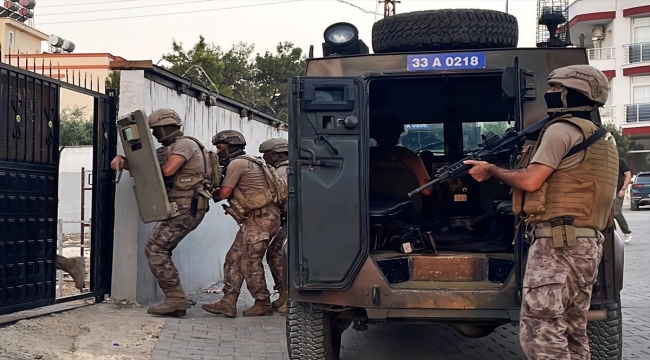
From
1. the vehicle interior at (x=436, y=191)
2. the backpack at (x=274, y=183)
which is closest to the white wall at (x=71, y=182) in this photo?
the backpack at (x=274, y=183)

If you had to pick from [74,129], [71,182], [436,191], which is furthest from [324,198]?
[74,129]

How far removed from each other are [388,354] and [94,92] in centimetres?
354

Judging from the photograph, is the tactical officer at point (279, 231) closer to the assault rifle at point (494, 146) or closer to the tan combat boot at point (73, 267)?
the tan combat boot at point (73, 267)

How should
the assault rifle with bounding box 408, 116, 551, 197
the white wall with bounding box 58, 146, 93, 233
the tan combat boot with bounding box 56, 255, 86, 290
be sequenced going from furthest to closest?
the white wall with bounding box 58, 146, 93, 233 → the tan combat boot with bounding box 56, 255, 86, 290 → the assault rifle with bounding box 408, 116, 551, 197

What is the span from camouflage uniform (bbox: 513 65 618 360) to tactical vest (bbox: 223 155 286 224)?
3.52 m

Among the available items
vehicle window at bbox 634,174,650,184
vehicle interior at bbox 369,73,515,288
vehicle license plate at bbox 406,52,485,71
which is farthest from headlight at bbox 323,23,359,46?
vehicle window at bbox 634,174,650,184

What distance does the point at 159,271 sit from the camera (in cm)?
684

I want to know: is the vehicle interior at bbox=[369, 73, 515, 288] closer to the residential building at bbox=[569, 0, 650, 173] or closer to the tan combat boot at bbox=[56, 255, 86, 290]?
the tan combat boot at bbox=[56, 255, 86, 290]

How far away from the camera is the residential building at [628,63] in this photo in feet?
127

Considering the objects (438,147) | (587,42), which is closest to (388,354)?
(438,147)

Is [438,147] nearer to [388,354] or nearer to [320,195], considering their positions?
[388,354]

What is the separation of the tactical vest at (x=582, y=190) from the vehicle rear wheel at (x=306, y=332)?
5.21 ft

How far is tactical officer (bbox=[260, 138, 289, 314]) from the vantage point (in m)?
7.79

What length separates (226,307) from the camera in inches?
286
